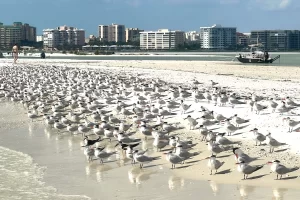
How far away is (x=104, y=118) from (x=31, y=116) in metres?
3.19

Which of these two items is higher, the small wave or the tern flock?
the tern flock

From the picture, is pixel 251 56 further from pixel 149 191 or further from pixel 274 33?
pixel 274 33

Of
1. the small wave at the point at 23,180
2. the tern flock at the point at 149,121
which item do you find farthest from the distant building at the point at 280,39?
the small wave at the point at 23,180

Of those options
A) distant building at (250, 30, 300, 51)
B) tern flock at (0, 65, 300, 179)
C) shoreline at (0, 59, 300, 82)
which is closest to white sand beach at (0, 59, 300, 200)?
tern flock at (0, 65, 300, 179)

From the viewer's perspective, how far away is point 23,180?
32.9 feet

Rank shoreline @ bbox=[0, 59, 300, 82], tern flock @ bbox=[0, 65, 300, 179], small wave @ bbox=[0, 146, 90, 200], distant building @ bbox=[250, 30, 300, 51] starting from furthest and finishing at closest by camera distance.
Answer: distant building @ bbox=[250, 30, 300, 51]
shoreline @ bbox=[0, 59, 300, 82]
tern flock @ bbox=[0, 65, 300, 179]
small wave @ bbox=[0, 146, 90, 200]

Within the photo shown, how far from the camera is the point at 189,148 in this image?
12.1 metres

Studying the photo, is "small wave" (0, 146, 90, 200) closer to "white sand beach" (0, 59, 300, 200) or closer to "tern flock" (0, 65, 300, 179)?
"white sand beach" (0, 59, 300, 200)

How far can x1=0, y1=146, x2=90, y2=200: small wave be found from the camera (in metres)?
9.00

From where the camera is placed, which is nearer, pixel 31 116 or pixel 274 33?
pixel 31 116

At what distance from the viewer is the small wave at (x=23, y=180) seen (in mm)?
9003

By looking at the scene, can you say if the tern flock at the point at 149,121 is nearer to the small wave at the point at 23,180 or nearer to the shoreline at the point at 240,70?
the small wave at the point at 23,180

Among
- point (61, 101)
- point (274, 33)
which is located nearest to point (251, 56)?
point (61, 101)

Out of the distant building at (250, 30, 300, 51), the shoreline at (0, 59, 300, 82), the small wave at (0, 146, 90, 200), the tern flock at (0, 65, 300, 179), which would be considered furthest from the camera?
the distant building at (250, 30, 300, 51)
